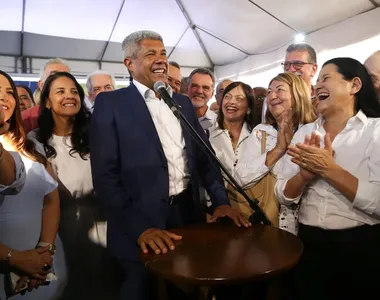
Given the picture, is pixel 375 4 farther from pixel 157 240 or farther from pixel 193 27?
pixel 157 240

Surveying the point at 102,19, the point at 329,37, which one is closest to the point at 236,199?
the point at 329,37

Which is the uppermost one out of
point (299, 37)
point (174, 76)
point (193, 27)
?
point (193, 27)

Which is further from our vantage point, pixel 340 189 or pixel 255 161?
pixel 255 161

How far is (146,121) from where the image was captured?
158 centimetres

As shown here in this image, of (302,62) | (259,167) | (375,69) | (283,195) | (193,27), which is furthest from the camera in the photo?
(193,27)

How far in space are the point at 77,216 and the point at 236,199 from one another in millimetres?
895

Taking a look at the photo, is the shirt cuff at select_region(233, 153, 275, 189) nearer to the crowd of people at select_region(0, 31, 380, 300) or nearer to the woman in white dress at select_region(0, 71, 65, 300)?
the crowd of people at select_region(0, 31, 380, 300)

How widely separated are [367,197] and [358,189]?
0.05 meters

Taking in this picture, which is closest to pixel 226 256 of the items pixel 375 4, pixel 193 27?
pixel 375 4

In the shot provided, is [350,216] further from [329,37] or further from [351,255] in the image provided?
[329,37]

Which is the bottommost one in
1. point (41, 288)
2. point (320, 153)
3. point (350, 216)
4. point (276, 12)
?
point (41, 288)

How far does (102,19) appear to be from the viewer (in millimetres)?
4887

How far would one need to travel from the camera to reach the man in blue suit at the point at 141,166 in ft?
4.86

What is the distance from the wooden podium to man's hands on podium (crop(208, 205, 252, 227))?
0.05m
